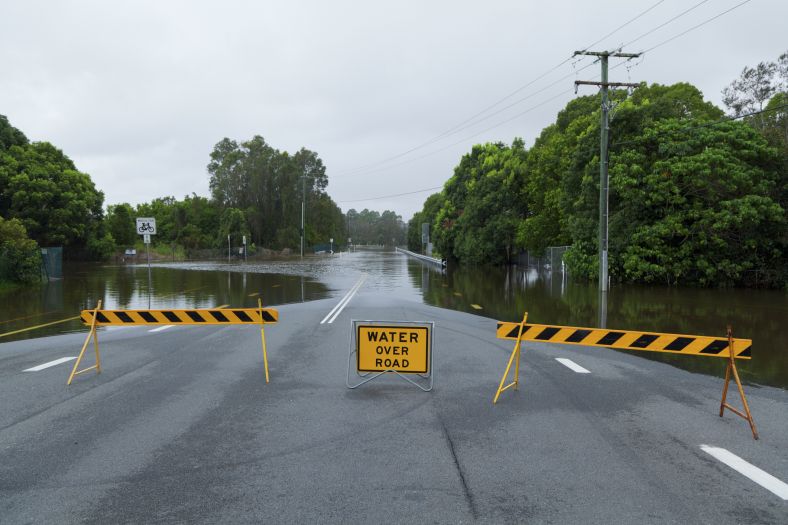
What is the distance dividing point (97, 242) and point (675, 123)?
46897 millimetres

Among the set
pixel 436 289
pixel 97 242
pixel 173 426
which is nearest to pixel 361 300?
pixel 436 289

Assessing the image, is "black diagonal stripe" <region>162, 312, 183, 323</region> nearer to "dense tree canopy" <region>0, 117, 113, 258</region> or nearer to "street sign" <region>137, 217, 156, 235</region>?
"street sign" <region>137, 217, 156, 235</region>

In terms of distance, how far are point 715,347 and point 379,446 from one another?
3.93 m

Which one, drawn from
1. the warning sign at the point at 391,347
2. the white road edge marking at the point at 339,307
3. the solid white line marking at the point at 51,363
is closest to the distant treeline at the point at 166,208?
the white road edge marking at the point at 339,307

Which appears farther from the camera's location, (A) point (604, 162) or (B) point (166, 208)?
(B) point (166, 208)

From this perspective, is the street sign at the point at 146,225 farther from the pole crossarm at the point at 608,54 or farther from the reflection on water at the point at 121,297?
the pole crossarm at the point at 608,54

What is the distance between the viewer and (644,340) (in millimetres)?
6574

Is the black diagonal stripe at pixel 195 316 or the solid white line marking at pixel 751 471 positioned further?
the black diagonal stripe at pixel 195 316

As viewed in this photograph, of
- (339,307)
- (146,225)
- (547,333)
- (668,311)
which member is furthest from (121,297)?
(547,333)

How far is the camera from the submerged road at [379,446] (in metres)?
4.01

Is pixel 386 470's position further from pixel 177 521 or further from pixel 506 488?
pixel 177 521

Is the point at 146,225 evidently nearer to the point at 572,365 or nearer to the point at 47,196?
the point at 572,365

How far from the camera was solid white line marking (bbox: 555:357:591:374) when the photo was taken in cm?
854

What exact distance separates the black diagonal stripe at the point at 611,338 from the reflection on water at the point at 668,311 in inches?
111
